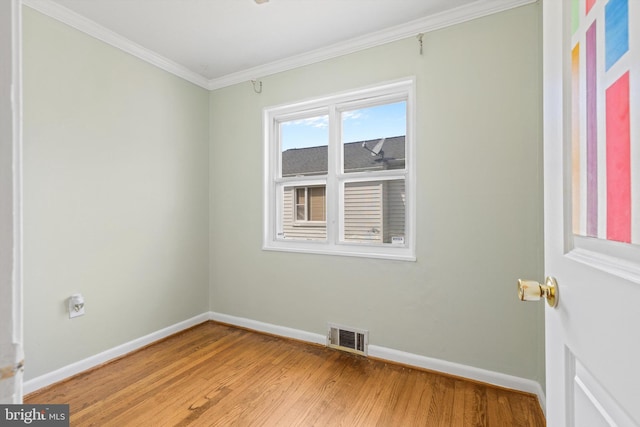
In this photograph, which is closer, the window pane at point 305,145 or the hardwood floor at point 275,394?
the hardwood floor at point 275,394

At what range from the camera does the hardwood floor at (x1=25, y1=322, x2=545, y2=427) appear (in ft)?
5.44

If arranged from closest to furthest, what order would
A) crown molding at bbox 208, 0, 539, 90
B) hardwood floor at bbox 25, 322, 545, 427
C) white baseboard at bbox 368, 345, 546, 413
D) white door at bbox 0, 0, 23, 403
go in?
white door at bbox 0, 0, 23, 403 < hardwood floor at bbox 25, 322, 545, 427 < white baseboard at bbox 368, 345, 546, 413 < crown molding at bbox 208, 0, 539, 90

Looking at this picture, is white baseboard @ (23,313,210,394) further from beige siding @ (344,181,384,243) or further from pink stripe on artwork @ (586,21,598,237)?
pink stripe on artwork @ (586,21,598,237)

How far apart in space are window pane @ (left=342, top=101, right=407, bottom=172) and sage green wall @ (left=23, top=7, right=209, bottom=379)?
61.8 inches

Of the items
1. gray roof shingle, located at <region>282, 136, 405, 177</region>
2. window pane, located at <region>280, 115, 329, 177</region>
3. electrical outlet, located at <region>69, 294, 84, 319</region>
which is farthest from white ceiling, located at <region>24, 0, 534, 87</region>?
electrical outlet, located at <region>69, 294, 84, 319</region>

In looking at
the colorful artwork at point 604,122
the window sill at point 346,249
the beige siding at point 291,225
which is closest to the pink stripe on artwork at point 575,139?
the colorful artwork at point 604,122

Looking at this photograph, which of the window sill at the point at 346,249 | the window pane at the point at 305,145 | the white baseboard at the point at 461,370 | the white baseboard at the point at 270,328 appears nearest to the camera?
the white baseboard at the point at 461,370

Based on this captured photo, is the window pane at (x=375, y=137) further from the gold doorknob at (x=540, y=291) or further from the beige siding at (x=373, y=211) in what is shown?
the gold doorknob at (x=540, y=291)

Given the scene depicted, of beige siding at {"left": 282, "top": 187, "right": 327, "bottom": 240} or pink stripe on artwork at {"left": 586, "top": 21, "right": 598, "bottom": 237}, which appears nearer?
pink stripe on artwork at {"left": 586, "top": 21, "right": 598, "bottom": 237}

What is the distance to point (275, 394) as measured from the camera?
1.88m

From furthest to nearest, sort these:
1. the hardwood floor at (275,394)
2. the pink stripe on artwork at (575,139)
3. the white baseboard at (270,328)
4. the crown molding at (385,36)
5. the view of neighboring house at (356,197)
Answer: the white baseboard at (270,328)
the view of neighboring house at (356,197)
the crown molding at (385,36)
the hardwood floor at (275,394)
the pink stripe on artwork at (575,139)

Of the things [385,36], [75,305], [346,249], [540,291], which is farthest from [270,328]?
[385,36]

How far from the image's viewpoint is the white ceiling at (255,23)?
199 cm

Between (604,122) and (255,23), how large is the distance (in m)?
2.34
